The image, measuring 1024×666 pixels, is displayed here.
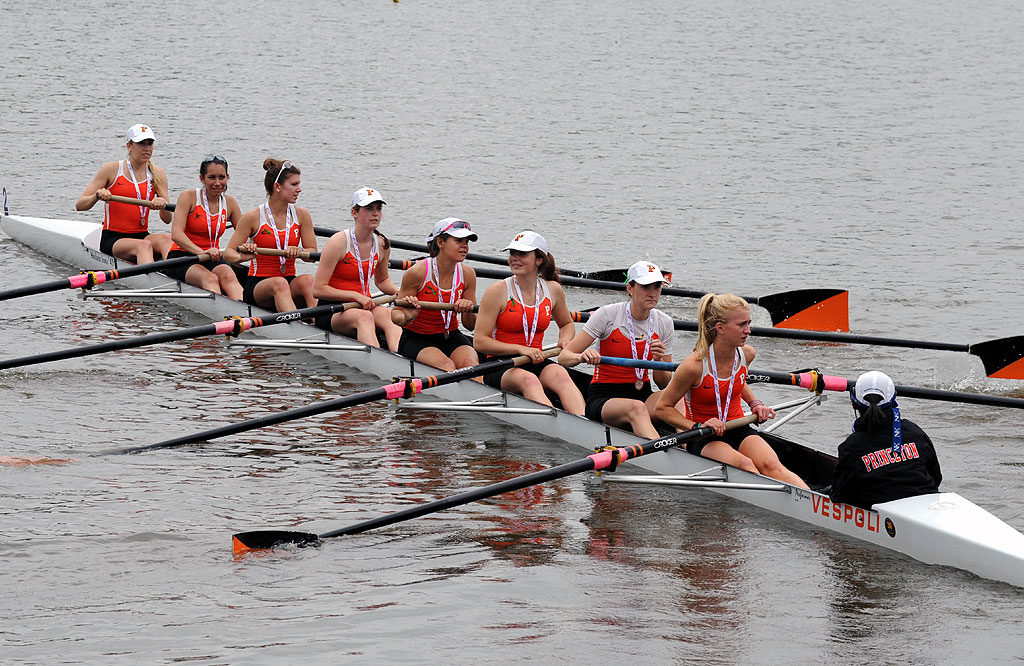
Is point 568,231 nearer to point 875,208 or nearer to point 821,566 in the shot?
point 875,208

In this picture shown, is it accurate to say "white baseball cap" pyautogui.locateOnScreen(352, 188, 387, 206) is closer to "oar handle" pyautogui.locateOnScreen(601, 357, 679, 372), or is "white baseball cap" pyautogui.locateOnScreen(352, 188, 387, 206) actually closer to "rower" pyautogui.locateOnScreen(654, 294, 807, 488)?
"oar handle" pyautogui.locateOnScreen(601, 357, 679, 372)

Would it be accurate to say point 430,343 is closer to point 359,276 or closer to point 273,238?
point 359,276

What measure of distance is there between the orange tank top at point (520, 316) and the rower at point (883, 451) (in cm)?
289

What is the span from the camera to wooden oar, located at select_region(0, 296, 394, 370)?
36.4 feet

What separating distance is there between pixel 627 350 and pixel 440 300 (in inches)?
81.0

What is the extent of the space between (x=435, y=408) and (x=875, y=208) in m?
12.9

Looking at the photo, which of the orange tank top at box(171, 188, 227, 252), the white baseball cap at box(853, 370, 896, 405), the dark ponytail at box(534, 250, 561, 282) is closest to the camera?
the white baseball cap at box(853, 370, 896, 405)

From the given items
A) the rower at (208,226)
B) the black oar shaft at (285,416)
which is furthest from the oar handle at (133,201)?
the black oar shaft at (285,416)

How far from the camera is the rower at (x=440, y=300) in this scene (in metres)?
10.7

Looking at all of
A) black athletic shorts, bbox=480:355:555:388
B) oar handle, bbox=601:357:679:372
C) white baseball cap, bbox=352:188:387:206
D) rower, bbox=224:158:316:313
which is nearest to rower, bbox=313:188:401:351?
white baseball cap, bbox=352:188:387:206

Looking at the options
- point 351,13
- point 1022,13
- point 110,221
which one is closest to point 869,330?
point 110,221

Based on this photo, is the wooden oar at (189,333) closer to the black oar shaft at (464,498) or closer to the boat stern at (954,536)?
the black oar shaft at (464,498)

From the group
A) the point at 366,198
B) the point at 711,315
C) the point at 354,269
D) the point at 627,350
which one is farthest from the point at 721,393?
the point at 354,269

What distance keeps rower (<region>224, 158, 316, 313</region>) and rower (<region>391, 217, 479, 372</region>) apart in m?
1.77
